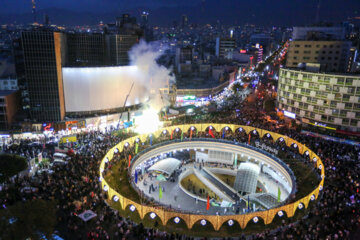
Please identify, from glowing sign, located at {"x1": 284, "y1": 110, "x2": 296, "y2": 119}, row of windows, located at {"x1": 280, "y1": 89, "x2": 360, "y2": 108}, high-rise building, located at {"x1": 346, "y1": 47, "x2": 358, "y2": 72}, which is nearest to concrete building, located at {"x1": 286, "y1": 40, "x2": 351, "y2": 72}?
high-rise building, located at {"x1": 346, "y1": 47, "x2": 358, "y2": 72}

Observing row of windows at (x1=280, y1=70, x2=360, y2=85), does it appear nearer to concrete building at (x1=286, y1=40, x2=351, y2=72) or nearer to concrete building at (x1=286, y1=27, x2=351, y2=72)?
concrete building at (x1=286, y1=27, x2=351, y2=72)

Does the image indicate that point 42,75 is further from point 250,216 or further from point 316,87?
point 316,87

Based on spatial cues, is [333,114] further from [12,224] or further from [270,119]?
[12,224]

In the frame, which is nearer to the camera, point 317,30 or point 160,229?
point 160,229

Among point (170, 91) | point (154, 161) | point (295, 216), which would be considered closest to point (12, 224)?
point (295, 216)

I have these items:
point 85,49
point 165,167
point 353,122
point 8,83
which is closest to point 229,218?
point 165,167
